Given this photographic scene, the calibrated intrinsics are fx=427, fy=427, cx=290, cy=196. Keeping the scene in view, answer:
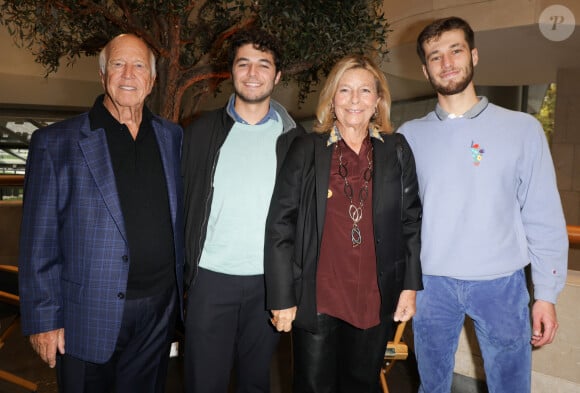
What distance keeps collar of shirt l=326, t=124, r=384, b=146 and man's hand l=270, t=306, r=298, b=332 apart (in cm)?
71

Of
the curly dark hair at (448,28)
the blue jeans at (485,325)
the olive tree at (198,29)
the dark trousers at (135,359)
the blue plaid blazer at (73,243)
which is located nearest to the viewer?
the blue plaid blazer at (73,243)

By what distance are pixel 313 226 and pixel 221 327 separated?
0.62 meters

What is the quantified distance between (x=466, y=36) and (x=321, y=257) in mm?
1190

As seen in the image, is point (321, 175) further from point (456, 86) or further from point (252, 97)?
point (456, 86)

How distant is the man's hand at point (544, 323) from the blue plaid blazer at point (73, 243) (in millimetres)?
1718

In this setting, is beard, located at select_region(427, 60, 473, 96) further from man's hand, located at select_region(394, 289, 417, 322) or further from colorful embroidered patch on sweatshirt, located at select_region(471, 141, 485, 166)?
man's hand, located at select_region(394, 289, 417, 322)

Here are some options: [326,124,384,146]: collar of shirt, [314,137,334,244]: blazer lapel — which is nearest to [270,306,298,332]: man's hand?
[314,137,334,244]: blazer lapel

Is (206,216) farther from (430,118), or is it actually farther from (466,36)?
(466,36)

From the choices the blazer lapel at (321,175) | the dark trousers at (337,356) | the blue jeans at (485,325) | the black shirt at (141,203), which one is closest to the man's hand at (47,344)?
the black shirt at (141,203)

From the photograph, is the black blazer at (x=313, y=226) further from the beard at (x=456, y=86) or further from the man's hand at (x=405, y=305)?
the beard at (x=456, y=86)

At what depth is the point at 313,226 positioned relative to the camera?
1747 millimetres

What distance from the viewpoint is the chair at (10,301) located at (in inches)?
112

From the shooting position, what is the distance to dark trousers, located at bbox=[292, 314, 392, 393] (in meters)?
1.79

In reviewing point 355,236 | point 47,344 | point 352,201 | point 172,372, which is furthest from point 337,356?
point 172,372
